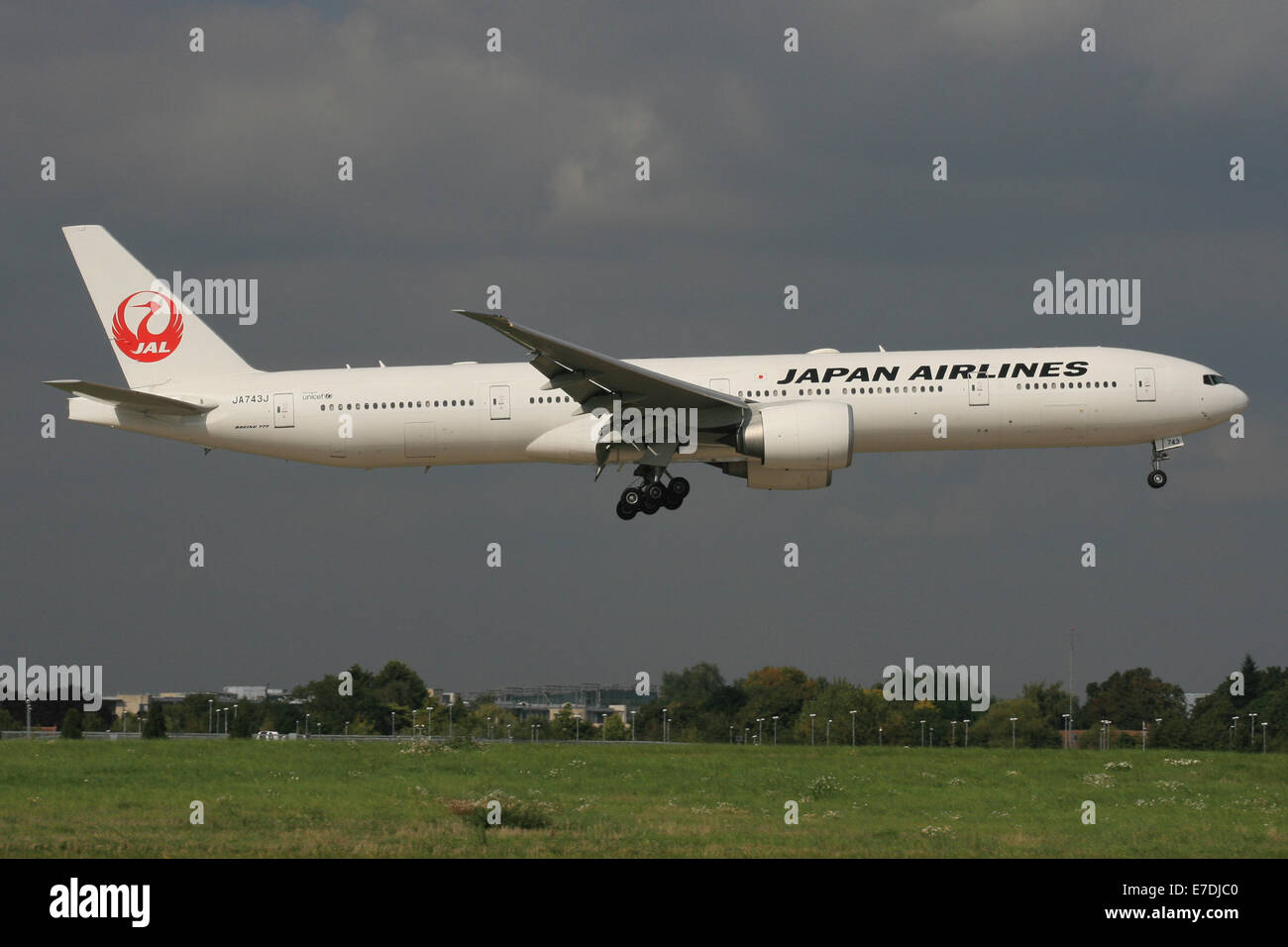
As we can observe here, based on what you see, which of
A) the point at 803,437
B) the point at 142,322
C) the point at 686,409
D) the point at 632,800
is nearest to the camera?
the point at 632,800

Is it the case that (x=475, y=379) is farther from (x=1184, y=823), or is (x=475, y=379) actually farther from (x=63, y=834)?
(x=1184, y=823)

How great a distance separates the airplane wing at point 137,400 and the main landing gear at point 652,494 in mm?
11003

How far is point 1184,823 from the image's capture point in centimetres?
2941

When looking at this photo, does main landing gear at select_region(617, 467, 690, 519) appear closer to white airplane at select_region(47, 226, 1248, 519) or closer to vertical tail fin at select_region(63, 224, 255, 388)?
white airplane at select_region(47, 226, 1248, 519)

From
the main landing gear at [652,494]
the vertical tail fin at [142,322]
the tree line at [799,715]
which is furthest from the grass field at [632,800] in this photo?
the tree line at [799,715]

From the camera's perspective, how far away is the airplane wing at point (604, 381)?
34.0m

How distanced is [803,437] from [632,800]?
929 cm

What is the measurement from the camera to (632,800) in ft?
103

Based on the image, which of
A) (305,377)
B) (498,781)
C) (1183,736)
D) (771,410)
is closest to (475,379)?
(305,377)

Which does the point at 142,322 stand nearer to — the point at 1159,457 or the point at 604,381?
the point at 604,381

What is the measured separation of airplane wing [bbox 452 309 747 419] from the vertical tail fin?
10.1 m

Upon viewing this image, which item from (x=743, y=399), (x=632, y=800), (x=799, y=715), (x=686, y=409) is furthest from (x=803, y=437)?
(x=799, y=715)
